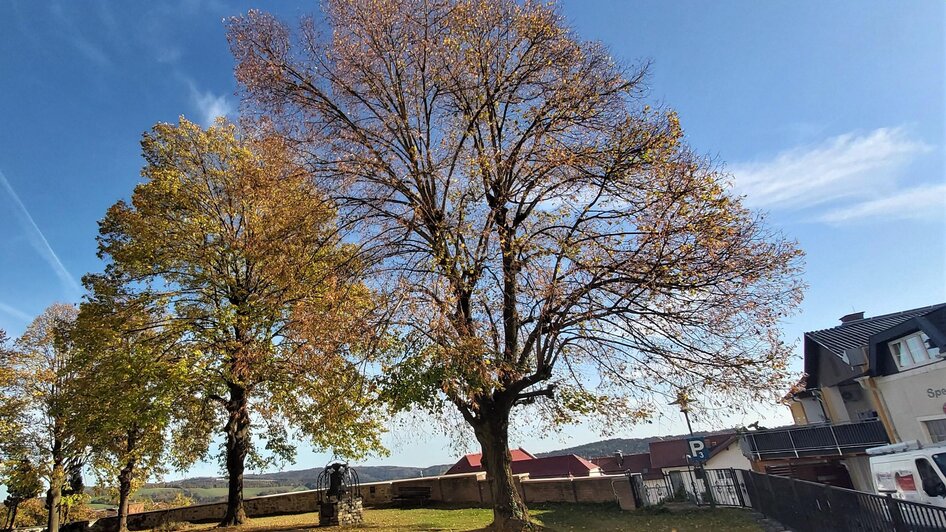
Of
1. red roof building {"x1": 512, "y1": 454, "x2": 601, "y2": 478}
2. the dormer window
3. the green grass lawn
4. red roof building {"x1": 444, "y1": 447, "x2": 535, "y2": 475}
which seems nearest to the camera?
the green grass lawn

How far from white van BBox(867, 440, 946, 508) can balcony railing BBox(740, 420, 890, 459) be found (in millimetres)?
12350

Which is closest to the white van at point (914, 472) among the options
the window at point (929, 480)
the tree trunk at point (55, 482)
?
the window at point (929, 480)

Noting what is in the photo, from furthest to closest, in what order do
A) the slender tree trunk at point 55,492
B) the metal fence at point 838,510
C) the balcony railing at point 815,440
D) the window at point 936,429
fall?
1. the balcony railing at point 815,440
2. the slender tree trunk at point 55,492
3. the window at point 936,429
4. the metal fence at point 838,510

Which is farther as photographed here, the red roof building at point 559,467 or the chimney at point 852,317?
the red roof building at point 559,467

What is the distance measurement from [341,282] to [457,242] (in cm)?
315

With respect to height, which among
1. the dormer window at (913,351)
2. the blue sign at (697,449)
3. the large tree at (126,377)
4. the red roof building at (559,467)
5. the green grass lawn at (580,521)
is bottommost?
the red roof building at (559,467)

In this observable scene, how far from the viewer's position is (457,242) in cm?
1030

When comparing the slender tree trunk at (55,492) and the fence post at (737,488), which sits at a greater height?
the slender tree trunk at (55,492)

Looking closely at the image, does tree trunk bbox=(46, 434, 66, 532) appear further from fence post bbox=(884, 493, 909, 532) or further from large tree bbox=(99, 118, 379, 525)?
fence post bbox=(884, 493, 909, 532)

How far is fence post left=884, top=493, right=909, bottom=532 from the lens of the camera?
7383mm

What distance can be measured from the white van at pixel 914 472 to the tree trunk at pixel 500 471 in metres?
8.02

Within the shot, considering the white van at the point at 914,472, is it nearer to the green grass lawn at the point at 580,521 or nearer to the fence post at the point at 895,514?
the fence post at the point at 895,514

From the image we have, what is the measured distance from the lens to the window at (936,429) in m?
17.9

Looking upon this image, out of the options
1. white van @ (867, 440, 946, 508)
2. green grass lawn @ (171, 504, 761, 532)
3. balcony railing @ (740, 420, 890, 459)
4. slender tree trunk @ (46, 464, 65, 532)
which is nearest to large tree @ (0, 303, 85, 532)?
slender tree trunk @ (46, 464, 65, 532)
